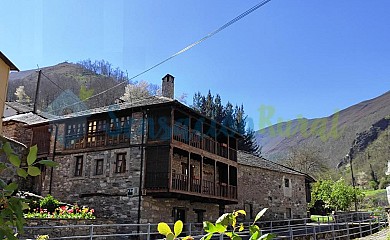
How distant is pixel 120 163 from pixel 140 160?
134cm

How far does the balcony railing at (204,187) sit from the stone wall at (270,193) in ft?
11.5

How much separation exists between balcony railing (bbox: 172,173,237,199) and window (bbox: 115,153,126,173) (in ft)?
8.61

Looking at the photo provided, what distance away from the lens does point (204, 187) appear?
18.7 metres

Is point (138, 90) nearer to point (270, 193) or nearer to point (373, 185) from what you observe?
point (270, 193)

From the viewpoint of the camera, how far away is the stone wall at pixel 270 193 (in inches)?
983

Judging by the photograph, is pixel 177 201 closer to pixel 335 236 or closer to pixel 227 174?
pixel 227 174

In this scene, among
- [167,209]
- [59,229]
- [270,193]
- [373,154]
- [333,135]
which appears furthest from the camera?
[333,135]

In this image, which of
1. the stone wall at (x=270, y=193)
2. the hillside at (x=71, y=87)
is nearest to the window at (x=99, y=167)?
the stone wall at (x=270, y=193)

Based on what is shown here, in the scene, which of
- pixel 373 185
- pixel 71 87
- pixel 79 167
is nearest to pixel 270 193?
pixel 79 167

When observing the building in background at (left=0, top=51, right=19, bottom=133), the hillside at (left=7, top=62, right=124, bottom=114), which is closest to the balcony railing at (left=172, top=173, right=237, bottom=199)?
the building in background at (left=0, top=51, right=19, bottom=133)

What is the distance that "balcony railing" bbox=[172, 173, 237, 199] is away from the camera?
1666 cm

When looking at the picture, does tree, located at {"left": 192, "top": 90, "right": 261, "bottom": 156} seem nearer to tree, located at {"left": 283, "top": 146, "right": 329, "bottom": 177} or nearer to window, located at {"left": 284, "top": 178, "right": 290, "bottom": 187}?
tree, located at {"left": 283, "top": 146, "right": 329, "bottom": 177}

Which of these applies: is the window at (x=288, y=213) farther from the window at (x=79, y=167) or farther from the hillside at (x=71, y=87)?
the hillside at (x=71, y=87)

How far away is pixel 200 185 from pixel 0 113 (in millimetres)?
9546
